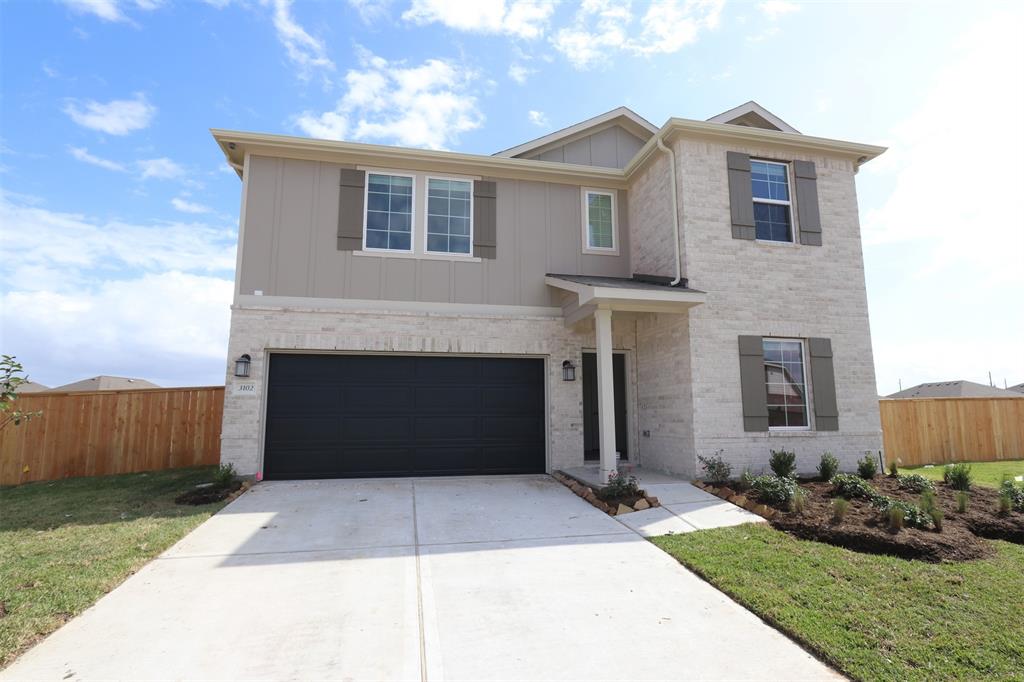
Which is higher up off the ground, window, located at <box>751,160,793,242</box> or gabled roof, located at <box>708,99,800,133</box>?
gabled roof, located at <box>708,99,800,133</box>

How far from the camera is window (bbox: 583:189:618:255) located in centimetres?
965

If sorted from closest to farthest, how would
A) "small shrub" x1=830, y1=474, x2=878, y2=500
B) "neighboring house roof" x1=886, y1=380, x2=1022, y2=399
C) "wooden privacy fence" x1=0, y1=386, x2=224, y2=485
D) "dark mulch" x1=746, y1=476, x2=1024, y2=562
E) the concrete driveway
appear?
the concrete driveway, "dark mulch" x1=746, y1=476, x2=1024, y2=562, "small shrub" x1=830, y1=474, x2=878, y2=500, "wooden privacy fence" x1=0, y1=386, x2=224, y2=485, "neighboring house roof" x1=886, y1=380, x2=1022, y2=399

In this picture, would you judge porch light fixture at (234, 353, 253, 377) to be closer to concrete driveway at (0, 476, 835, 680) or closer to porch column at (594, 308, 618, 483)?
concrete driveway at (0, 476, 835, 680)

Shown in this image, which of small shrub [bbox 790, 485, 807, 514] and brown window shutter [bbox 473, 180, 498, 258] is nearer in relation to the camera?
small shrub [bbox 790, 485, 807, 514]

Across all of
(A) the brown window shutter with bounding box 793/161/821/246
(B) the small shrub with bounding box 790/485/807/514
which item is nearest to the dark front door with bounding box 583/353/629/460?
(B) the small shrub with bounding box 790/485/807/514

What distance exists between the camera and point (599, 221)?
32.1 ft

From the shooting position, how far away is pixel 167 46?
7.35 metres

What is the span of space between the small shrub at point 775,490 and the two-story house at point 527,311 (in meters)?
1.17

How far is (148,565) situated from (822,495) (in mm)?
7530

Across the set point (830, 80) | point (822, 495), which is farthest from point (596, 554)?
point (830, 80)

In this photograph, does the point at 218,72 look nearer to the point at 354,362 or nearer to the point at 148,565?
the point at 354,362

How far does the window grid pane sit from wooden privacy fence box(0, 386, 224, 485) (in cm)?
788

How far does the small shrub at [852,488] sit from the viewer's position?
6.35 m

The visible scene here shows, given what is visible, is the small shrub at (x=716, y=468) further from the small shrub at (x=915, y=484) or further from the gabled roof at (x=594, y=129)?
the gabled roof at (x=594, y=129)
